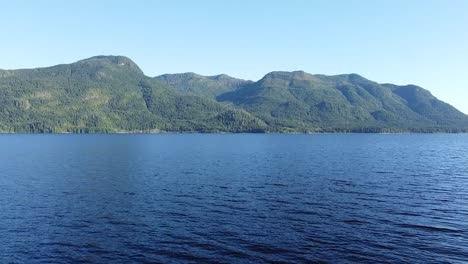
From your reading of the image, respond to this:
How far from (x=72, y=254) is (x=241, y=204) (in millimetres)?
32486

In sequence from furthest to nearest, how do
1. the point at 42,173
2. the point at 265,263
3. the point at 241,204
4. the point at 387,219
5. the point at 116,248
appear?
the point at 42,173
the point at 241,204
the point at 387,219
the point at 116,248
the point at 265,263

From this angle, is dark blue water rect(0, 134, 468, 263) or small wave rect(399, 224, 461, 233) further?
small wave rect(399, 224, 461, 233)

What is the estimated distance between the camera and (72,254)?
43625 millimetres

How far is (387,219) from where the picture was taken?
194ft

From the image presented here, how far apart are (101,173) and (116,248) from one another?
69.7m

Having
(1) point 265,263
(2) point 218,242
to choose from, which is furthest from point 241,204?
(1) point 265,263

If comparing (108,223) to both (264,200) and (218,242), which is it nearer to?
(218,242)

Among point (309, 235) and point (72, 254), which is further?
point (309, 235)

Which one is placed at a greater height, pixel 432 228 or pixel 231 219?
pixel 432 228

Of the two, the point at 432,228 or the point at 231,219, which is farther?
the point at 231,219

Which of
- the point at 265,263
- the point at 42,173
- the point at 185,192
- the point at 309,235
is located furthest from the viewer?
the point at 42,173

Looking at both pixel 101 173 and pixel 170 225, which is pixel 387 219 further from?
pixel 101 173

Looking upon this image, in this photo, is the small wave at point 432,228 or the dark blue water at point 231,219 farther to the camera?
the small wave at point 432,228

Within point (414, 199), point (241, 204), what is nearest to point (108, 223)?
point (241, 204)
